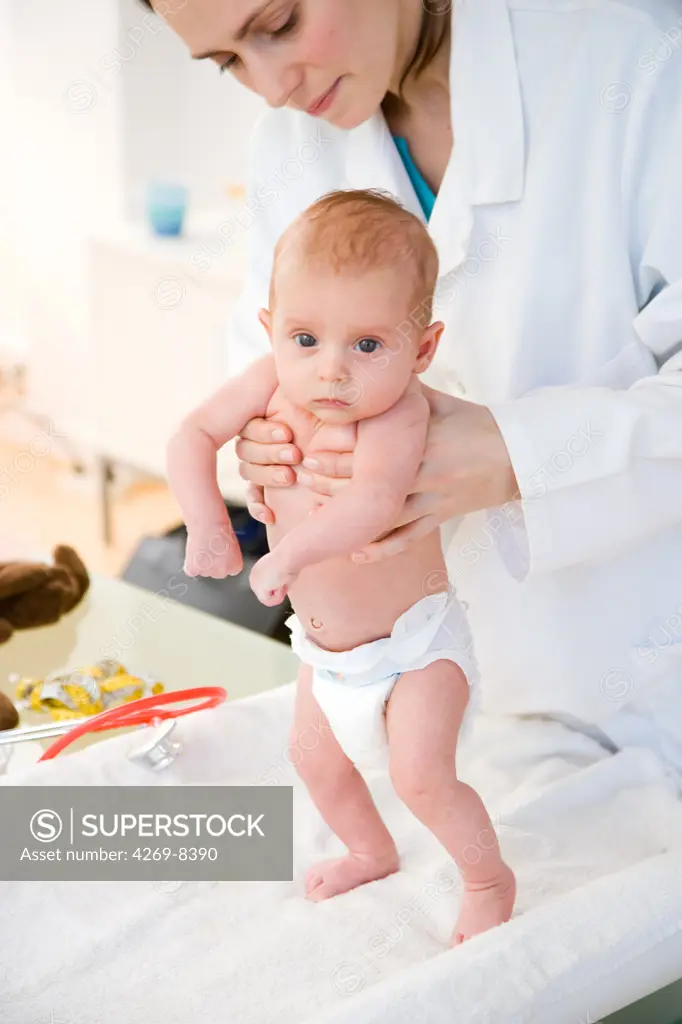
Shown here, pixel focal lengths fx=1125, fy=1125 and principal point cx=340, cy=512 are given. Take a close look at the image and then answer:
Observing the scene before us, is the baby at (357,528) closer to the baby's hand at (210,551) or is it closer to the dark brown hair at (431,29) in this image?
the baby's hand at (210,551)

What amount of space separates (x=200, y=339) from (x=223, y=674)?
1.52 metres

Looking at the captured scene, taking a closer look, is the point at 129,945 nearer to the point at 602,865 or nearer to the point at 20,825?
the point at 20,825

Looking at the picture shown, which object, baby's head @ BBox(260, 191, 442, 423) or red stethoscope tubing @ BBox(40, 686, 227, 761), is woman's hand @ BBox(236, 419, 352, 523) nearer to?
baby's head @ BBox(260, 191, 442, 423)

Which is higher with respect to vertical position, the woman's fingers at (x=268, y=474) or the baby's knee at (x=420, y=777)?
the woman's fingers at (x=268, y=474)

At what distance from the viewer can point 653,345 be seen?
1.09 meters

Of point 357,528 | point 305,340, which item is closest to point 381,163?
point 305,340

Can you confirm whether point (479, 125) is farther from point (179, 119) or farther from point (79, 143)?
point (79, 143)

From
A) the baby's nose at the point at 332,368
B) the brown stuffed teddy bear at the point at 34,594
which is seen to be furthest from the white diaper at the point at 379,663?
the brown stuffed teddy bear at the point at 34,594

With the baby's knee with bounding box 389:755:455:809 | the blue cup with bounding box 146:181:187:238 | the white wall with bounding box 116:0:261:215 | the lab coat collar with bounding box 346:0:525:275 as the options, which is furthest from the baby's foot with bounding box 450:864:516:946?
the white wall with bounding box 116:0:261:215

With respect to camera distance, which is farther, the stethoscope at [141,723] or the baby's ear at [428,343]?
the stethoscope at [141,723]

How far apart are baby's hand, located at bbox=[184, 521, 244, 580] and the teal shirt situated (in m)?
0.47

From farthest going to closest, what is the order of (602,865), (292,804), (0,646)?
1. (0,646)
2. (292,804)
3. (602,865)

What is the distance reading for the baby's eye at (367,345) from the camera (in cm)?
90

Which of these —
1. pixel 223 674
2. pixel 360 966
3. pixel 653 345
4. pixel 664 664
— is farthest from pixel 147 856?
pixel 653 345
